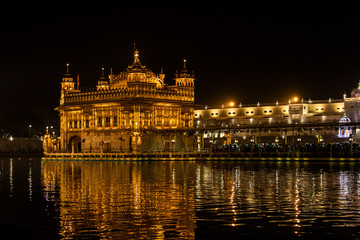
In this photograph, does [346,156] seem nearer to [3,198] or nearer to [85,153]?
[85,153]

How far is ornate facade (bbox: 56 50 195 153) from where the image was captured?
87.2 metres

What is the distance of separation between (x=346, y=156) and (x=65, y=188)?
4088 centimetres

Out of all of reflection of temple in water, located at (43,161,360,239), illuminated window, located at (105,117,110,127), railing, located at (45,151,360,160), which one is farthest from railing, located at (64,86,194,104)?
reflection of temple in water, located at (43,161,360,239)

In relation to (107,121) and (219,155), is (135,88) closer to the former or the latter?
(107,121)

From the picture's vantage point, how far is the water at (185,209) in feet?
74.4

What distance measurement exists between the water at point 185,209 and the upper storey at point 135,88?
45.5 metres

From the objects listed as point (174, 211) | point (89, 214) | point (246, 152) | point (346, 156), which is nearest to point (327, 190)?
point (174, 211)

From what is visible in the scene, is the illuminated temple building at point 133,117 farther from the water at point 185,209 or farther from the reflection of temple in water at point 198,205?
the water at point 185,209

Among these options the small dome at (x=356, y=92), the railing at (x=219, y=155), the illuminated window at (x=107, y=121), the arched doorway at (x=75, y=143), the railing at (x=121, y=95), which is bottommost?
the railing at (x=219, y=155)

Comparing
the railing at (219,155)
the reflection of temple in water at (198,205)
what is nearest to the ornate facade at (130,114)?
the railing at (219,155)

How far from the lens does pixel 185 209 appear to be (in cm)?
2814

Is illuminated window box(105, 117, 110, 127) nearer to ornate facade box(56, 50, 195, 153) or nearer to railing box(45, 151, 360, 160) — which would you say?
ornate facade box(56, 50, 195, 153)

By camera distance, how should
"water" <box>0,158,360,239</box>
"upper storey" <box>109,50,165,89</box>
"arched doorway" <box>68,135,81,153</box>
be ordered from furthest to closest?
"arched doorway" <box>68,135,81,153</box> → "upper storey" <box>109,50,165,89</box> → "water" <box>0,158,360,239</box>

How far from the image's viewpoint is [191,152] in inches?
3216
